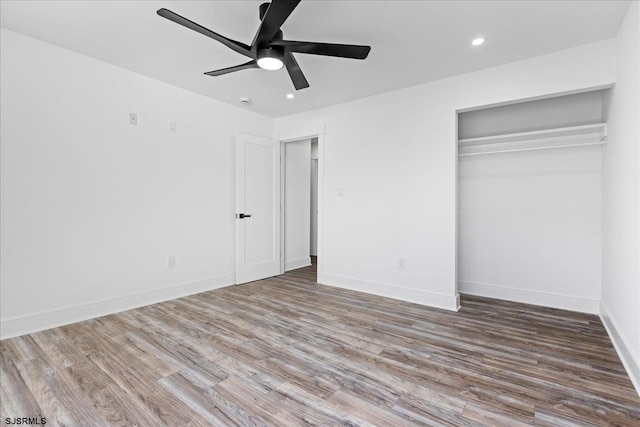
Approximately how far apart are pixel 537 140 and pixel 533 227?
96 centimetres

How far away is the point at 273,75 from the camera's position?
339cm

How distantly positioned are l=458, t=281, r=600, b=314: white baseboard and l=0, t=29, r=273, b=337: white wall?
3.36m

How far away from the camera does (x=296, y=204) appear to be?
5.59 m

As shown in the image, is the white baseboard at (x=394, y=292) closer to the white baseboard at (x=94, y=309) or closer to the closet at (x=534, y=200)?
the closet at (x=534, y=200)

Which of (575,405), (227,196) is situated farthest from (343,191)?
(575,405)

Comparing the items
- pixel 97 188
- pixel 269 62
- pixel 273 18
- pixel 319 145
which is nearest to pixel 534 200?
pixel 319 145

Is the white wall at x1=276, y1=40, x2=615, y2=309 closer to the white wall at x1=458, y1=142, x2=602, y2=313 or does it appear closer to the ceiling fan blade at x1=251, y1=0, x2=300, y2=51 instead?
the white wall at x1=458, y1=142, x2=602, y2=313

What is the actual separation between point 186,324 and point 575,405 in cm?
294

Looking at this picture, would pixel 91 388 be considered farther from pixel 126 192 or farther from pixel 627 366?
pixel 627 366

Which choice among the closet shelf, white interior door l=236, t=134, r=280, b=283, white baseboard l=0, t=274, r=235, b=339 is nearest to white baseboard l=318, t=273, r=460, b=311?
white interior door l=236, t=134, r=280, b=283

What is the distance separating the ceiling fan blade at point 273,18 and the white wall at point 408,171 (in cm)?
220

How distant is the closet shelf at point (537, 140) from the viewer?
3107 mm

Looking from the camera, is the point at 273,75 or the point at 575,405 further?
the point at 273,75

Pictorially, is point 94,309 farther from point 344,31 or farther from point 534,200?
point 534,200
